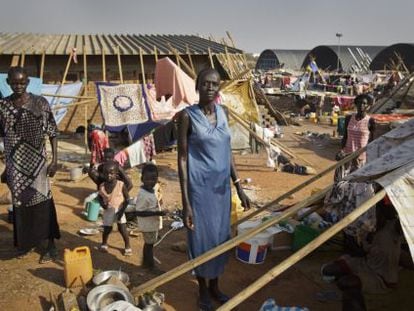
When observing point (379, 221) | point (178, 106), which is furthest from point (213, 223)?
point (178, 106)

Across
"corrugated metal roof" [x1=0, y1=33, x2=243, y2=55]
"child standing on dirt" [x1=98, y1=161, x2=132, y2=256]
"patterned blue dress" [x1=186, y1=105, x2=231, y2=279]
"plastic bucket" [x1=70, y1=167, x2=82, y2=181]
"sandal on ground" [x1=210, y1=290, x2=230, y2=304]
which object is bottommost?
"plastic bucket" [x1=70, y1=167, x2=82, y2=181]

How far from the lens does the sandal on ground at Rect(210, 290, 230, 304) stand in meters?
3.54

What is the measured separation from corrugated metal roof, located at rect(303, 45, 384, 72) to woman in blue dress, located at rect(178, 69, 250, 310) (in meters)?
34.6

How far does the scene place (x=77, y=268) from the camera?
12.2 feet

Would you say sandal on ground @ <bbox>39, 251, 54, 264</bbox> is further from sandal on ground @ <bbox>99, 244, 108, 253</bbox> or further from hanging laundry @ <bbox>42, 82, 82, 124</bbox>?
hanging laundry @ <bbox>42, 82, 82, 124</bbox>

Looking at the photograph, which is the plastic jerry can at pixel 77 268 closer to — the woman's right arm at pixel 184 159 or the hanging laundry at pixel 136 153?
the woman's right arm at pixel 184 159

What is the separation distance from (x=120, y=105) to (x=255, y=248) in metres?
5.34

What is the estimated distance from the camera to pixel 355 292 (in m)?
3.06

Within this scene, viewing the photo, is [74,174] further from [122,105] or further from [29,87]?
[29,87]

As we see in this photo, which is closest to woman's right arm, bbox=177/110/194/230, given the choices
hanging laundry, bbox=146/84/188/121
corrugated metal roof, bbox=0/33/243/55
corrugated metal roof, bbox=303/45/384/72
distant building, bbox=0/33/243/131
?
hanging laundry, bbox=146/84/188/121

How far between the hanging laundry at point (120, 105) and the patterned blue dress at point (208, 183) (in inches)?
227

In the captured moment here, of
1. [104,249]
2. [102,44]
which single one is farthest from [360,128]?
[102,44]

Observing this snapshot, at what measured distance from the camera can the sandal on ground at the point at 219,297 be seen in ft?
11.6

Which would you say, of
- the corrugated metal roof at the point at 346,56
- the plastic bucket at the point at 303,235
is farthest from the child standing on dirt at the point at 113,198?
the corrugated metal roof at the point at 346,56
